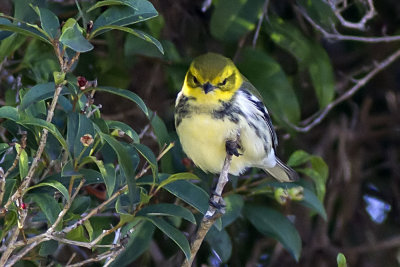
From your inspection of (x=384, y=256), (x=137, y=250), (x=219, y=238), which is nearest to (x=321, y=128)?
(x=384, y=256)

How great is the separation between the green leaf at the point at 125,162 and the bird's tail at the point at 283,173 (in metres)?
1.23

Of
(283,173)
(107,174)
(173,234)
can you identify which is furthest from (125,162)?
(283,173)

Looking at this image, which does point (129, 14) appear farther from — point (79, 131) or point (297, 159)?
point (297, 159)

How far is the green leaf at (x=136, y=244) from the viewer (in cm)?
276

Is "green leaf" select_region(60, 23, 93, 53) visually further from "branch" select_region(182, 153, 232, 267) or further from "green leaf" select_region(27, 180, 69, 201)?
"branch" select_region(182, 153, 232, 267)

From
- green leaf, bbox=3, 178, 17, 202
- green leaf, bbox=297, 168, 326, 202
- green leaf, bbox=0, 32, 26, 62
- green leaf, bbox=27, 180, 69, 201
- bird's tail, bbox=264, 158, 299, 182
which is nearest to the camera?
green leaf, bbox=27, 180, 69, 201

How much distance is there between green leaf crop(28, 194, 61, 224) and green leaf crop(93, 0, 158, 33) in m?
0.52

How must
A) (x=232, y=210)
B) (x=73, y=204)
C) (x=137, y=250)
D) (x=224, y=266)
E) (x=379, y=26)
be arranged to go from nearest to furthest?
(x=73, y=204)
(x=137, y=250)
(x=232, y=210)
(x=224, y=266)
(x=379, y=26)

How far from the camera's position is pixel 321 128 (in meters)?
4.23

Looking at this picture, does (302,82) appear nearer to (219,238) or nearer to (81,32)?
(219,238)

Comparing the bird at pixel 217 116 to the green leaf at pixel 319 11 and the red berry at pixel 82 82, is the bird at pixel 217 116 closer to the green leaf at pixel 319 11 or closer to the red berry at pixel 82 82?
the green leaf at pixel 319 11

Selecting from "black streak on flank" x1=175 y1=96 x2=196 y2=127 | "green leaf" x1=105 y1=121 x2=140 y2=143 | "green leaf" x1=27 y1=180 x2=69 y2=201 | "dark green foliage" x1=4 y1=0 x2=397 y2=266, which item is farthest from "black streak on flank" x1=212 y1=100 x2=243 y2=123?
"green leaf" x1=27 y1=180 x2=69 y2=201

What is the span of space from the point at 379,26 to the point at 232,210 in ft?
5.28

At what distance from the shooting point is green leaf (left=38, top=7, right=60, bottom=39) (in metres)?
2.12
